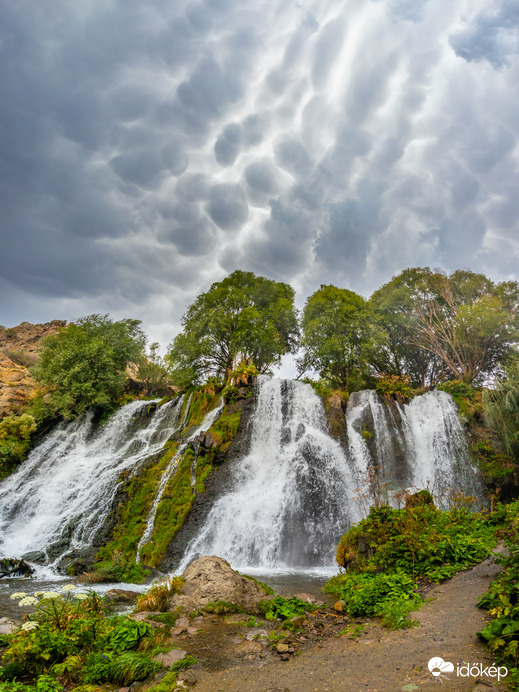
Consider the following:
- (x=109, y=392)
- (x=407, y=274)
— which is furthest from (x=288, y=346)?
(x=109, y=392)

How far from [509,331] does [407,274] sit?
9.65m

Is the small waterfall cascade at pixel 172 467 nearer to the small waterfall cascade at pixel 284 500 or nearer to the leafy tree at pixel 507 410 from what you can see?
the small waterfall cascade at pixel 284 500

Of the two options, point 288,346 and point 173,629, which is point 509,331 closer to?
point 288,346

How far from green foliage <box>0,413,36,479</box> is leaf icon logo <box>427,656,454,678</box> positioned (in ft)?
73.4

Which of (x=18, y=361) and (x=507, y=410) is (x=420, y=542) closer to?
(x=507, y=410)

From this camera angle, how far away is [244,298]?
30422mm

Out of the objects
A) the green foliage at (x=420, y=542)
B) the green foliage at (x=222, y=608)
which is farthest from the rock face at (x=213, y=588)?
the green foliage at (x=420, y=542)

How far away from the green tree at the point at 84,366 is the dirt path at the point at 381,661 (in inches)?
870

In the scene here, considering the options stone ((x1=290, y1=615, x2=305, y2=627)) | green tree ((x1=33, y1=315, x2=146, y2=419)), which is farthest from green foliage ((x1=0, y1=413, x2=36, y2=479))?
stone ((x1=290, y1=615, x2=305, y2=627))

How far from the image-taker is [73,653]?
4.65m

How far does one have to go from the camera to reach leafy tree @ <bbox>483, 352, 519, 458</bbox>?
639 inches

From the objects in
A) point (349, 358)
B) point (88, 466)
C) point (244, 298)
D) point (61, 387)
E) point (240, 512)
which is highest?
point (244, 298)

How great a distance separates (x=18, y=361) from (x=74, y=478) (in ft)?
69.3

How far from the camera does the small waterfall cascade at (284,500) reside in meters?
13.4
